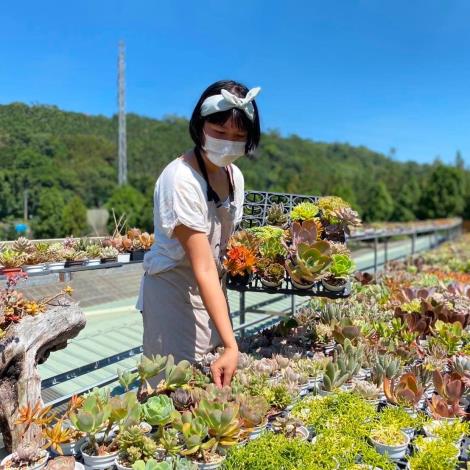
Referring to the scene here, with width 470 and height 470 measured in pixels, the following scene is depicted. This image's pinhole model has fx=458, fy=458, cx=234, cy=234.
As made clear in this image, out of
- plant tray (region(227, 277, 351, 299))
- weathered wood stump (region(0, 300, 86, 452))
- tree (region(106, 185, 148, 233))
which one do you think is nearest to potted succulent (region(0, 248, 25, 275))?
weathered wood stump (region(0, 300, 86, 452))

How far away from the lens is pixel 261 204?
7.10 ft

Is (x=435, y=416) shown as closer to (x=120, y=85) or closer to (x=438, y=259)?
(x=438, y=259)

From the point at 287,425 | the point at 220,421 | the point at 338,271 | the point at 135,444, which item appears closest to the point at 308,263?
the point at 338,271

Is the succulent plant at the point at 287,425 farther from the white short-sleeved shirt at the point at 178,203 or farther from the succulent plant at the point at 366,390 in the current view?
the white short-sleeved shirt at the point at 178,203

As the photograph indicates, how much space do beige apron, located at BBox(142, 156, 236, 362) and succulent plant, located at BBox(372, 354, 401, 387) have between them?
1.80 ft

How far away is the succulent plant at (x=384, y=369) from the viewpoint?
4.79ft

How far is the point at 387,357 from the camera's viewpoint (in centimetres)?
153

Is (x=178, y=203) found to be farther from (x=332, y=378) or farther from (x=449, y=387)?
(x=449, y=387)

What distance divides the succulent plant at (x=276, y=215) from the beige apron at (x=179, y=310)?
1.88 ft

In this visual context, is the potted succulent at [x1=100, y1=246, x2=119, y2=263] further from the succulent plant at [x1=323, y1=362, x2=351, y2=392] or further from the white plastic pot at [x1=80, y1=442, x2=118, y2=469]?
the white plastic pot at [x1=80, y1=442, x2=118, y2=469]

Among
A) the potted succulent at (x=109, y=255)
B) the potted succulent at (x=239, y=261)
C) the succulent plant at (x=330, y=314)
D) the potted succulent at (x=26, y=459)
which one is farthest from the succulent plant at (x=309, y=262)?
the potted succulent at (x=109, y=255)

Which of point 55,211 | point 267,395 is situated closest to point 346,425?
point 267,395

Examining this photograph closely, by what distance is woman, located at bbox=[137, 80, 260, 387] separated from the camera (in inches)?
46.4

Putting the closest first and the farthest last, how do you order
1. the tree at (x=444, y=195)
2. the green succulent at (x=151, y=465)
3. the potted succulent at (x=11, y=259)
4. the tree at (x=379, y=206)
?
the green succulent at (x=151, y=465) < the potted succulent at (x=11, y=259) < the tree at (x=444, y=195) < the tree at (x=379, y=206)
